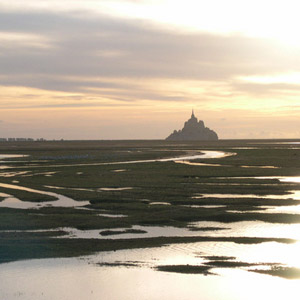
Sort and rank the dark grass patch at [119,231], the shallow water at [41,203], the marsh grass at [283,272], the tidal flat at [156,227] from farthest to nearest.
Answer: the shallow water at [41,203], the dark grass patch at [119,231], the tidal flat at [156,227], the marsh grass at [283,272]

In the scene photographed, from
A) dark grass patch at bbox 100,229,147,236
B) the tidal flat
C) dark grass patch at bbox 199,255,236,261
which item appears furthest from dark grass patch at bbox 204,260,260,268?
dark grass patch at bbox 100,229,147,236

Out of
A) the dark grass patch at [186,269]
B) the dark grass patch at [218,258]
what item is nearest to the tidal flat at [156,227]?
the dark grass patch at [186,269]

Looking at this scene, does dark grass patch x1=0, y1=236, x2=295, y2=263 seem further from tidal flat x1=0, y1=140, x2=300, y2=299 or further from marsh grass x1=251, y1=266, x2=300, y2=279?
marsh grass x1=251, y1=266, x2=300, y2=279

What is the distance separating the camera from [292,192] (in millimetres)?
45000

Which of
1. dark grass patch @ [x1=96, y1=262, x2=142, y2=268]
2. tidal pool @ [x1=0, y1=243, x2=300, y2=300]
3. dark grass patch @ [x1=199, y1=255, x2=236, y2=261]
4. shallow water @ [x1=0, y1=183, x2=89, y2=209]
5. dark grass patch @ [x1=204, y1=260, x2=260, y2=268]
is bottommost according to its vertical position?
tidal pool @ [x1=0, y1=243, x2=300, y2=300]

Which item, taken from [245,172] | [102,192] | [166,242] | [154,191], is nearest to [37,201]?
[102,192]

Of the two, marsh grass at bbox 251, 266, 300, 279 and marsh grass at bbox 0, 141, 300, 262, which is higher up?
marsh grass at bbox 0, 141, 300, 262

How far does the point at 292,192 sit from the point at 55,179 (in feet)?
76.5

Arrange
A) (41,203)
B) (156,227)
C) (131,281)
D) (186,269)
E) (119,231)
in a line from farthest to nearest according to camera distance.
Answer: (41,203), (156,227), (119,231), (186,269), (131,281)

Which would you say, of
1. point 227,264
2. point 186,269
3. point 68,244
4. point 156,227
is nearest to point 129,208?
point 156,227

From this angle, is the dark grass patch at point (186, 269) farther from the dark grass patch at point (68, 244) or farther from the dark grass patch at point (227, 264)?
the dark grass patch at point (68, 244)

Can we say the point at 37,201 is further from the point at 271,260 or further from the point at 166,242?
the point at 271,260

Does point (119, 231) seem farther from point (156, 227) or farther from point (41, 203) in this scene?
point (41, 203)

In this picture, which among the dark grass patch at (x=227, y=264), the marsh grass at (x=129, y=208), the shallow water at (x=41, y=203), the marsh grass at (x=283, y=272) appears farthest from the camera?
the shallow water at (x=41, y=203)
